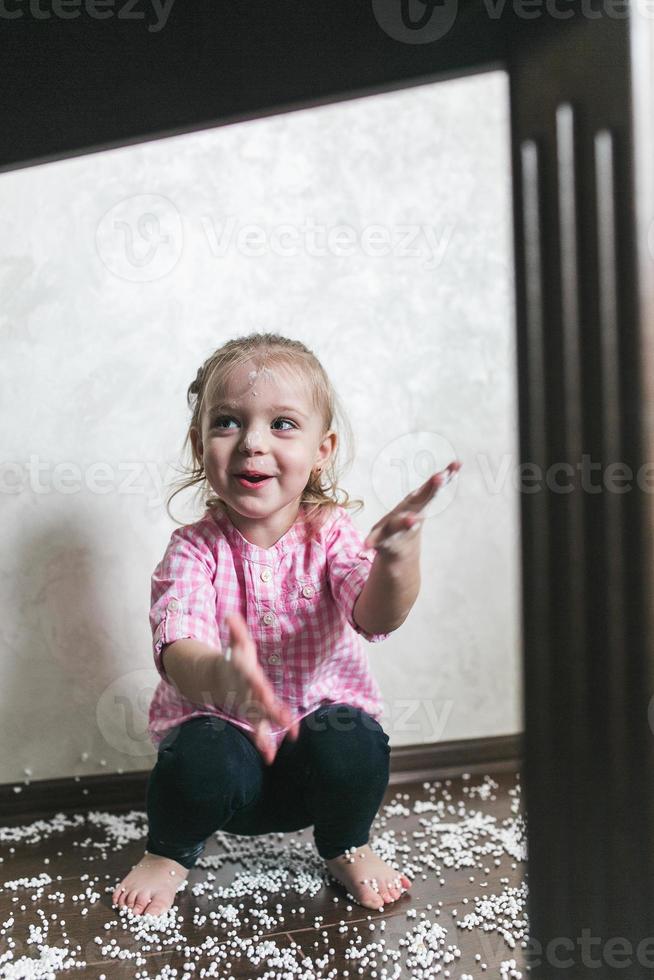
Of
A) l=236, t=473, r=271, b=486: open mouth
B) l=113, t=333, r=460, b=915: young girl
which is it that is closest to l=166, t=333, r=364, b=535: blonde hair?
l=113, t=333, r=460, b=915: young girl

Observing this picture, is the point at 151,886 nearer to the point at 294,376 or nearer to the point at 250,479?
the point at 250,479

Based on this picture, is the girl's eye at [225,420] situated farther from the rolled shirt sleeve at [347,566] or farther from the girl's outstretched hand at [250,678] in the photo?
the girl's outstretched hand at [250,678]

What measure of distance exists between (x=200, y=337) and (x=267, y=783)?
67cm

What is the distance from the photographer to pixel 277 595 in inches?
47.3

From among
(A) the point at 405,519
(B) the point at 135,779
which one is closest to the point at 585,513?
(A) the point at 405,519

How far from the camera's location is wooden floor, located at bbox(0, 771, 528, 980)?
991 millimetres

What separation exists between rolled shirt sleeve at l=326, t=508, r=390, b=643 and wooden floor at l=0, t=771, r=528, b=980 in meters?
0.33

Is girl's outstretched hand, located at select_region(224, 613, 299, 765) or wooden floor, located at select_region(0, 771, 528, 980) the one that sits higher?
girl's outstretched hand, located at select_region(224, 613, 299, 765)

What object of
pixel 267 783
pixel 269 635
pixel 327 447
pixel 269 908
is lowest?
pixel 269 908

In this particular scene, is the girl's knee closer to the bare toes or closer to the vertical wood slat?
the bare toes

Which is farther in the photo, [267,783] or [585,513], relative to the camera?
[267,783]

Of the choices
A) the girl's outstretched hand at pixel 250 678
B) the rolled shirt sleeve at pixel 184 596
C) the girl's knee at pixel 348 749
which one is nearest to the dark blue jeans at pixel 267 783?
the girl's knee at pixel 348 749

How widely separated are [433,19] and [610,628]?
528 millimetres

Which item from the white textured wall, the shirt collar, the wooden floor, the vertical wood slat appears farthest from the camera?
the white textured wall
